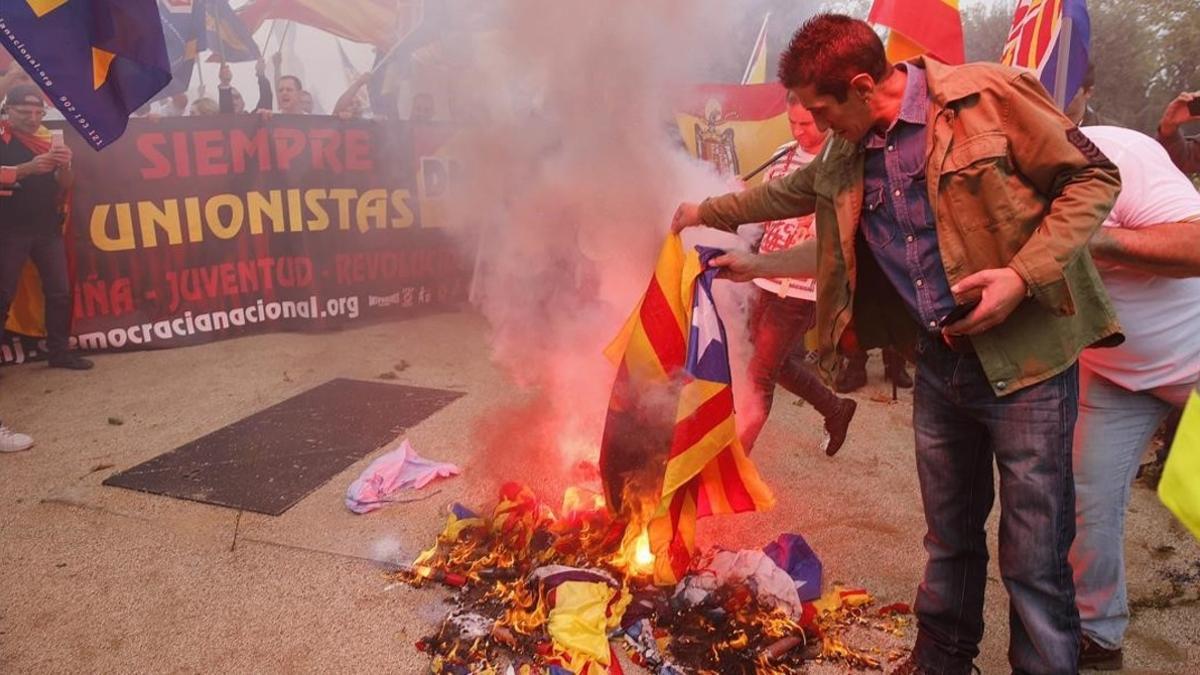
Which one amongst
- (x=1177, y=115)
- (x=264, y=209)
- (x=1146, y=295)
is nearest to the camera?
(x=1146, y=295)

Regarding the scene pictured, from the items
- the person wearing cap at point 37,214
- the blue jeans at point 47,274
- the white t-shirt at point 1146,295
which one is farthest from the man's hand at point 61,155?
the white t-shirt at point 1146,295

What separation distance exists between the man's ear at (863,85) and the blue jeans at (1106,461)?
1264mm

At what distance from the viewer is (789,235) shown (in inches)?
154

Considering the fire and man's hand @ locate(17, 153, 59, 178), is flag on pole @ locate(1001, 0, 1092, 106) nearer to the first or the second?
the fire

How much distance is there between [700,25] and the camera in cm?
455

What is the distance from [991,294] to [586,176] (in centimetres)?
292

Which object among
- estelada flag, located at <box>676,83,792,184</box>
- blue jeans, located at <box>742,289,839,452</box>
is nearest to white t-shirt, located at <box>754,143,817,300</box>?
blue jeans, located at <box>742,289,839,452</box>

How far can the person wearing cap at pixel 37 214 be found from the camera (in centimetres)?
576

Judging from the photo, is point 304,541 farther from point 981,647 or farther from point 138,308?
point 138,308

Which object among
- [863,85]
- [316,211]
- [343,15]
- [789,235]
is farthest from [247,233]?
[863,85]

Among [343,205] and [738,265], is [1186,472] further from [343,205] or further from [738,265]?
[343,205]

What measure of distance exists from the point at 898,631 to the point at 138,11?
412 centimetres

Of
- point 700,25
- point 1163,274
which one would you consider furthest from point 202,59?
point 1163,274

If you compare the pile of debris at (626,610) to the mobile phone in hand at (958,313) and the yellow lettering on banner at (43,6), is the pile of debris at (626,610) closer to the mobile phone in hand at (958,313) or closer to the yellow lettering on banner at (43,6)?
the mobile phone in hand at (958,313)
